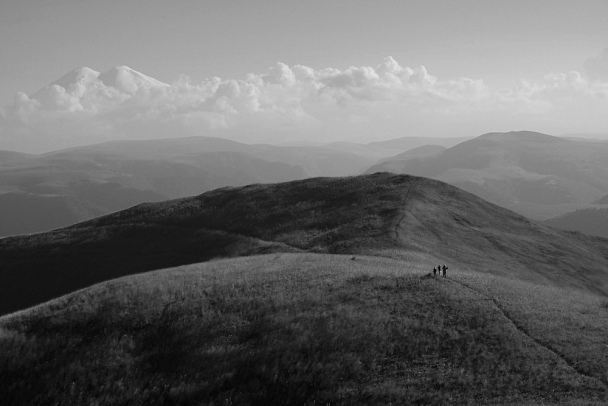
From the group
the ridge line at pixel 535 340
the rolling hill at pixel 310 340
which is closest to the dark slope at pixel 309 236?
the rolling hill at pixel 310 340

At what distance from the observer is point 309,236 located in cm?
7206

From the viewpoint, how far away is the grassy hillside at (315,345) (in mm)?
21438

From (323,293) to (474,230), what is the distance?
173 ft

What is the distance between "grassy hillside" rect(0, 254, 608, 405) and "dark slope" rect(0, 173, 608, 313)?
2452 centimetres

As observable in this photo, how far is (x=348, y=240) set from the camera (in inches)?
2552

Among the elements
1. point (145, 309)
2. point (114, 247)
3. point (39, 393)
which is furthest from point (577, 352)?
point (114, 247)

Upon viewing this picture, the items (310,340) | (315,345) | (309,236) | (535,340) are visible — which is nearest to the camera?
(535,340)

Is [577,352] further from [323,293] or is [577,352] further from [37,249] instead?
[37,249]

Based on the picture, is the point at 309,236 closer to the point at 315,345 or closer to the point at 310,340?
the point at 310,340

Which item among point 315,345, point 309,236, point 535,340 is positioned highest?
point 315,345

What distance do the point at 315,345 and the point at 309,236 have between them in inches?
1847

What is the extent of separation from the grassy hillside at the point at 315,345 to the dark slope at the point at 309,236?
24.5m

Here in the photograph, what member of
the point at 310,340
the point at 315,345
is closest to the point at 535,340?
the point at 315,345

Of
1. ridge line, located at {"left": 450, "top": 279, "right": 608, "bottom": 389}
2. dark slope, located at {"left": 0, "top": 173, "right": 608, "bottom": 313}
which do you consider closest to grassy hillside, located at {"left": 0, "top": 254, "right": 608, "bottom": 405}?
ridge line, located at {"left": 450, "top": 279, "right": 608, "bottom": 389}
